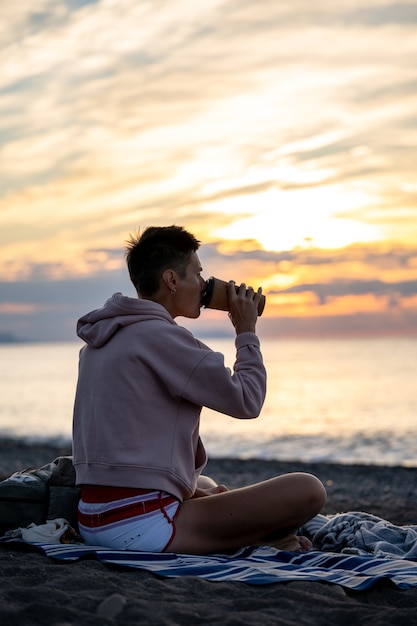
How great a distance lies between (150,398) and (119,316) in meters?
0.46

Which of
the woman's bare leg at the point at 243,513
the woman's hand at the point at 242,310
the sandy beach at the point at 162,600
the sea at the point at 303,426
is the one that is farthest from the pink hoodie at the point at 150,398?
the sea at the point at 303,426

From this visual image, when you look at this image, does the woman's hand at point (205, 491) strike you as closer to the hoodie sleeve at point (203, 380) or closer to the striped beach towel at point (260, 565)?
the striped beach towel at point (260, 565)

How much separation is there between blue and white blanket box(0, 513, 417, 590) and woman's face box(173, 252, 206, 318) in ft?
4.11

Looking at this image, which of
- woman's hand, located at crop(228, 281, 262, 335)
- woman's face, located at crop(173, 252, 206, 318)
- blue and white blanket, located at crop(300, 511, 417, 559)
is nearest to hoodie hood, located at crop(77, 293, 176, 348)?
woman's face, located at crop(173, 252, 206, 318)

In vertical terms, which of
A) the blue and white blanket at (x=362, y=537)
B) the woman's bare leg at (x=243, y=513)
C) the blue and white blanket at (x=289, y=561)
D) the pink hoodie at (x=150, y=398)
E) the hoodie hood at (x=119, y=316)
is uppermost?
the hoodie hood at (x=119, y=316)

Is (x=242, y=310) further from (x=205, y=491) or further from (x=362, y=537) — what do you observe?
(x=362, y=537)

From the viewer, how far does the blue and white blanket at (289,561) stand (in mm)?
3504

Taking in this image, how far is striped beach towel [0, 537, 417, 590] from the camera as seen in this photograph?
349 cm

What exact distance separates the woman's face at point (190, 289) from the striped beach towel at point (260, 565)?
4.10 ft

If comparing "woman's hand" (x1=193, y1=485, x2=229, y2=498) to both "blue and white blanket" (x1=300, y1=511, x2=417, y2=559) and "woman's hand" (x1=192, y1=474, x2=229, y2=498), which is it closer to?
"woman's hand" (x1=192, y1=474, x2=229, y2=498)

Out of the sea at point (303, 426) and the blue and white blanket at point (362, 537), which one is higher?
the blue and white blanket at point (362, 537)

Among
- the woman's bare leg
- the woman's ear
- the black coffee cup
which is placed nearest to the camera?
the woman's bare leg

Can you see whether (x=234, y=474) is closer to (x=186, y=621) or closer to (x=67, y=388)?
(x=186, y=621)

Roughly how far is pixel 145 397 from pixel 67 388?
39.7 meters
